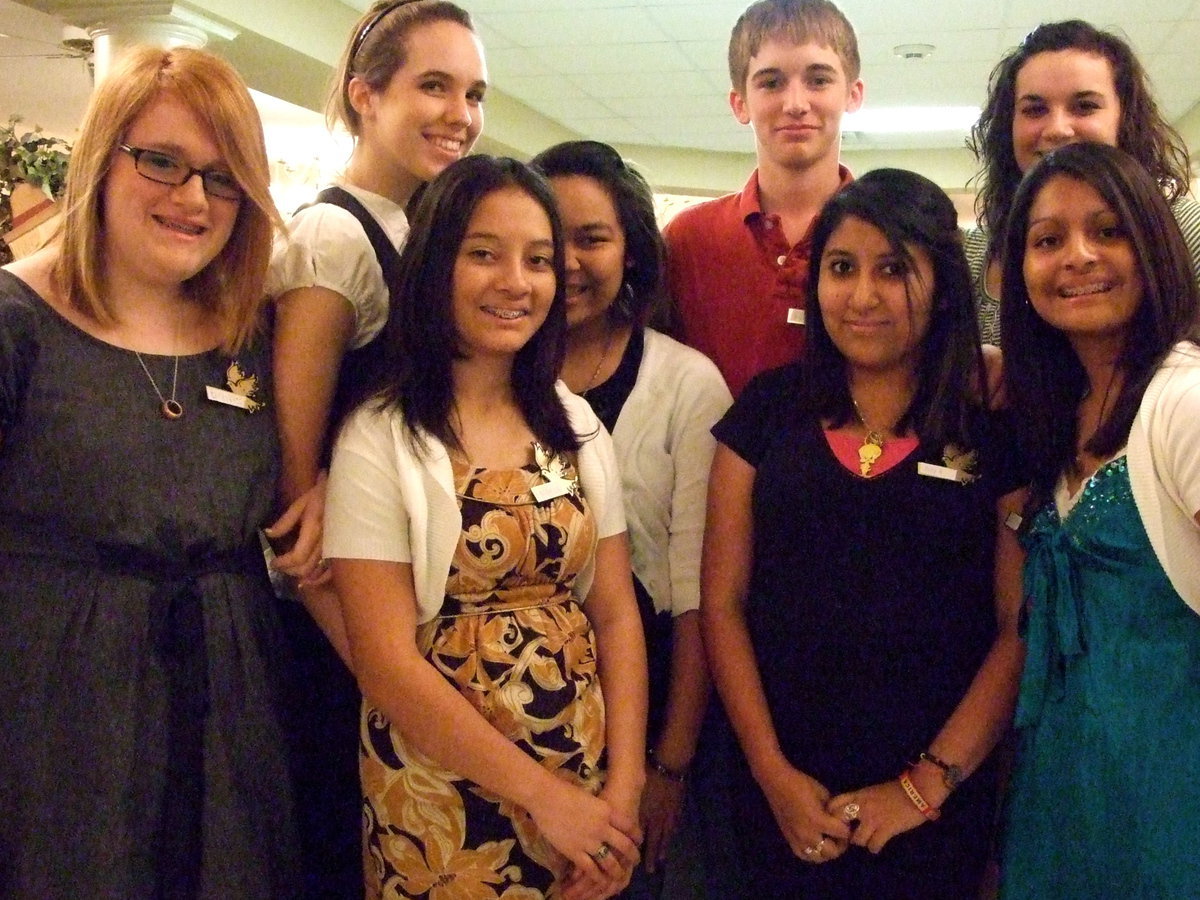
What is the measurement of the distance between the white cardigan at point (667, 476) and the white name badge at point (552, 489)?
287 mm

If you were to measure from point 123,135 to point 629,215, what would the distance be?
0.86m

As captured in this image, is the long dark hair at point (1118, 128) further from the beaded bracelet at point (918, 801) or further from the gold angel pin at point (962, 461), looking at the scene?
the beaded bracelet at point (918, 801)

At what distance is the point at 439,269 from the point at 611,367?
0.47m

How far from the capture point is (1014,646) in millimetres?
1609

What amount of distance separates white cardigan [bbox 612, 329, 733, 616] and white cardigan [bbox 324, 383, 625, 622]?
467 mm

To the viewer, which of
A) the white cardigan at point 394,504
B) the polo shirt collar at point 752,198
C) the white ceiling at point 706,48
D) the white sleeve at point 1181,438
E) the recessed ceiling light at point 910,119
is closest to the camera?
the white sleeve at point 1181,438

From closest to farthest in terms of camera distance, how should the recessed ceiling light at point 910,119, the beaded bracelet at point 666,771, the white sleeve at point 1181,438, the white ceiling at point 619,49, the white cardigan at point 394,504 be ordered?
the white sleeve at point 1181,438, the white cardigan at point 394,504, the beaded bracelet at point 666,771, the white ceiling at point 619,49, the recessed ceiling light at point 910,119

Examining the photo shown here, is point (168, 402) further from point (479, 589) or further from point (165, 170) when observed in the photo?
point (479, 589)

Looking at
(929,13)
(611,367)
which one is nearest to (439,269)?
(611,367)

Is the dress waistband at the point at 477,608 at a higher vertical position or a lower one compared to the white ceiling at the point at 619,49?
lower

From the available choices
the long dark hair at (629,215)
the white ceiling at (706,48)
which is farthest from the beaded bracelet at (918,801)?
the white ceiling at (706,48)

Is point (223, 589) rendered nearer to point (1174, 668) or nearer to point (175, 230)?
point (175, 230)

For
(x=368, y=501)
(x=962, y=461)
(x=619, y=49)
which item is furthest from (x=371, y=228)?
(x=619, y=49)

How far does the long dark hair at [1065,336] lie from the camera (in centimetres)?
145
